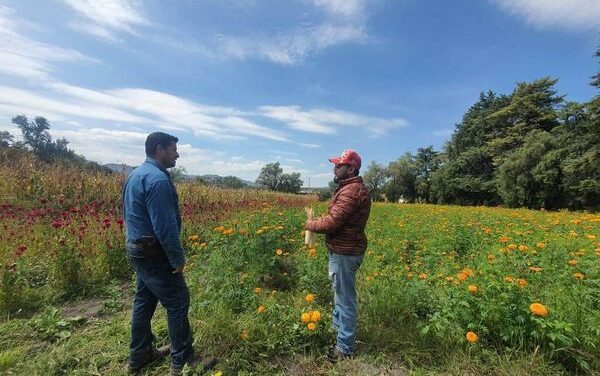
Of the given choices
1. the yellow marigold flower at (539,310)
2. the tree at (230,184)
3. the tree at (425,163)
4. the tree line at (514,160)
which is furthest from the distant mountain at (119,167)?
the tree at (425,163)

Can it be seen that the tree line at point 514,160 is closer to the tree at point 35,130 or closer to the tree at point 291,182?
the tree at point 291,182

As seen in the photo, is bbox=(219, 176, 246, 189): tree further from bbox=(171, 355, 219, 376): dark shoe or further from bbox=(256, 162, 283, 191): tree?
bbox=(256, 162, 283, 191): tree

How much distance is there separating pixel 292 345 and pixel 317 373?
0.44 meters

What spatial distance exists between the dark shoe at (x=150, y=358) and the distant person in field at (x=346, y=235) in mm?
1714

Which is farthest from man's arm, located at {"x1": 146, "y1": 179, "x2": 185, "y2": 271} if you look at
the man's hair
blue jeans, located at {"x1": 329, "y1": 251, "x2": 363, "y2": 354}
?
blue jeans, located at {"x1": 329, "y1": 251, "x2": 363, "y2": 354}

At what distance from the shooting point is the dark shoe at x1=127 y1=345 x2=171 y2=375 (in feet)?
11.2

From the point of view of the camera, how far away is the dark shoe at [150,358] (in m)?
3.42

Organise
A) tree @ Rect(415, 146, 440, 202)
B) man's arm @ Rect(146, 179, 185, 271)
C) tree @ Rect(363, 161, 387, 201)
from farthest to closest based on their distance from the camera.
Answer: tree @ Rect(363, 161, 387, 201)
tree @ Rect(415, 146, 440, 202)
man's arm @ Rect(146, 179, 185, 271)

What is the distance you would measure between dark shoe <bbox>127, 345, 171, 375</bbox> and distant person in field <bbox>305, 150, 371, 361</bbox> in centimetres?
171

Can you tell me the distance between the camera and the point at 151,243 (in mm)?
3174

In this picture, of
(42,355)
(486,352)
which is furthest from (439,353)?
(42,355)

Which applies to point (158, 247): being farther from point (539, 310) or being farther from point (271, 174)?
point (271, 174)

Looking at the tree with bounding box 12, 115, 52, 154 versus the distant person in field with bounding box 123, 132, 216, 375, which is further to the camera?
the tree with bounding box 12, 115, 52, 154

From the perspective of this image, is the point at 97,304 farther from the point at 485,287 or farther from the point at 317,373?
the point at 485,287
